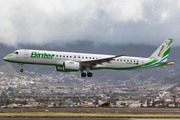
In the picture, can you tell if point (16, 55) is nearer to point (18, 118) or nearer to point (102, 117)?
point (18, 118)

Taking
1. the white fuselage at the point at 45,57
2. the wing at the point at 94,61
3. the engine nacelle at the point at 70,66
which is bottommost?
Answer: the engine nacelle at the point at 70,66

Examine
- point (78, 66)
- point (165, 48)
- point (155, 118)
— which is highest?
point (165, 48)

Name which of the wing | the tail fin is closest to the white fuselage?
the wing

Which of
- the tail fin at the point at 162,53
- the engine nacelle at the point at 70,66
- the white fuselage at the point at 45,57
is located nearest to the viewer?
the white fuselage at the point at 45,57

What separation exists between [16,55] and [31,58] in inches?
131

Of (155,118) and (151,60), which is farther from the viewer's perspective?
(151,60)

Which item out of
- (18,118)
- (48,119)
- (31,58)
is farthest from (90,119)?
(31,58)

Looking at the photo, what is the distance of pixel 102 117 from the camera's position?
1967 inches

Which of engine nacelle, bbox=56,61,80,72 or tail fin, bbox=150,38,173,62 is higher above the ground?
tail fin, bbox=150,38,173,62

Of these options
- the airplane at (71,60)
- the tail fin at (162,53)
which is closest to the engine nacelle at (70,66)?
the airplane at (71,60)

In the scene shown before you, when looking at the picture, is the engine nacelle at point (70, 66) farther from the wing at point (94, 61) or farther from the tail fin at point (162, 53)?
the tail fin at point (162, 53)

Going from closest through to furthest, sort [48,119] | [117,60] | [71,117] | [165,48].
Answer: [48,119] → [71,117] → [117,60] → [165,48]

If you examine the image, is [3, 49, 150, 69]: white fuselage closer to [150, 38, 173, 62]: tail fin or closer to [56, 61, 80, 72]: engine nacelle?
[56, 61, 80, 72]: engine nacelle

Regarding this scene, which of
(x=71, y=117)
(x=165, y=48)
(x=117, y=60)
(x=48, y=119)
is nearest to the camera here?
(x=48, y=119)
